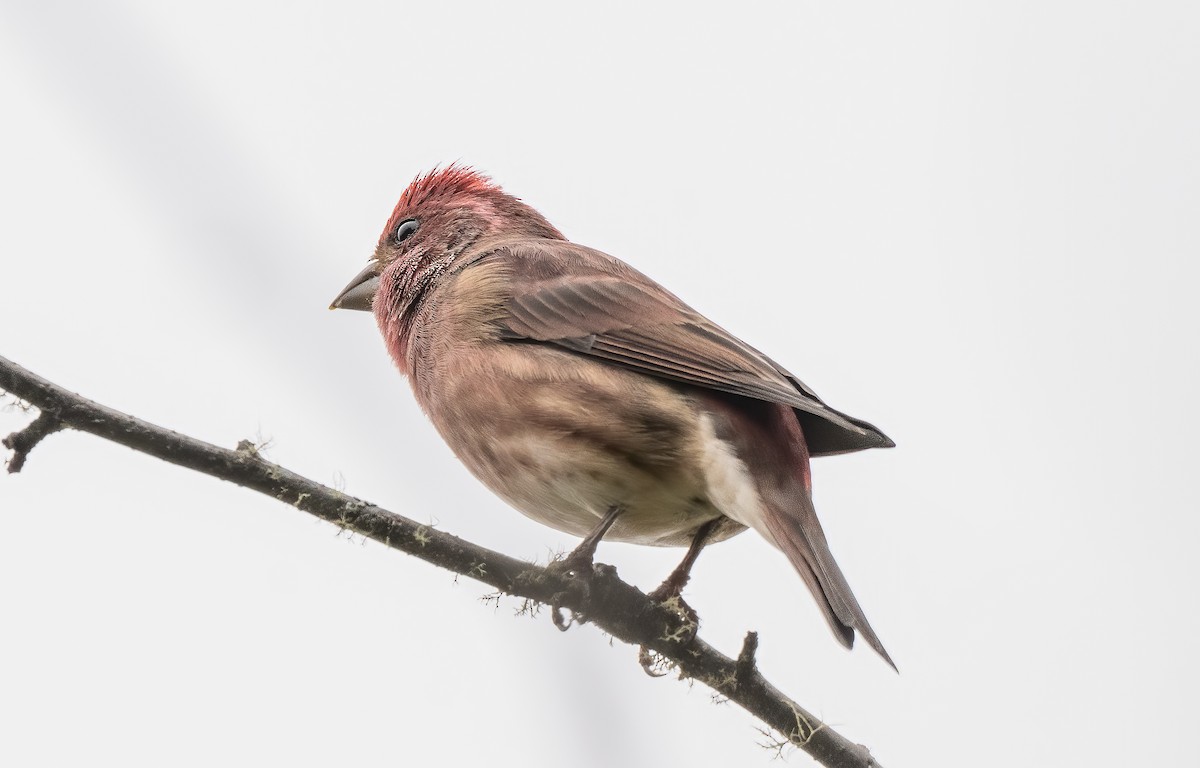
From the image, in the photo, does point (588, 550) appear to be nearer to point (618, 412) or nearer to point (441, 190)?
point (618, 412)

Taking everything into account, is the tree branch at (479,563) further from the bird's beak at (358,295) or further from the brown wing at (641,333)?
the bird's beak at (358,295)

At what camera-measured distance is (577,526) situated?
15.5 feet

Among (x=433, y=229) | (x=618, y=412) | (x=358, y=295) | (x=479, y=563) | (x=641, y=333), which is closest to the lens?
(x=479, y=563)

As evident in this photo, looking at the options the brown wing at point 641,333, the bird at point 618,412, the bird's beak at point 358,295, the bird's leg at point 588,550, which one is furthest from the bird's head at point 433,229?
the bird's leg at point 588,550

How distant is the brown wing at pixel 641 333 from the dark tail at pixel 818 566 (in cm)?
35

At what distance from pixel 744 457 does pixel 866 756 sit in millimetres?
1130

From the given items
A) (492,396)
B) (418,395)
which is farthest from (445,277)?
(492,396)

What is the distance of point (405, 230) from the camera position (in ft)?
21.2

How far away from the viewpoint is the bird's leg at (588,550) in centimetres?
397

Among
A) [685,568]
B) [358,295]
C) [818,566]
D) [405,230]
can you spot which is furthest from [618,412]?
[405,230]

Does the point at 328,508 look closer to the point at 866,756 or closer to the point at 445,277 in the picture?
the point at 866,756

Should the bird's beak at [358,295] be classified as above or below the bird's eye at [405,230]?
below

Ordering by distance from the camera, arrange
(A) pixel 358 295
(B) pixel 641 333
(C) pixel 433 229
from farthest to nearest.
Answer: (C) pixel 433 229
(A) pixel 358 295
(B) pixel 641 333

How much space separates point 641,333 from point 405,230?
7.07 ft
